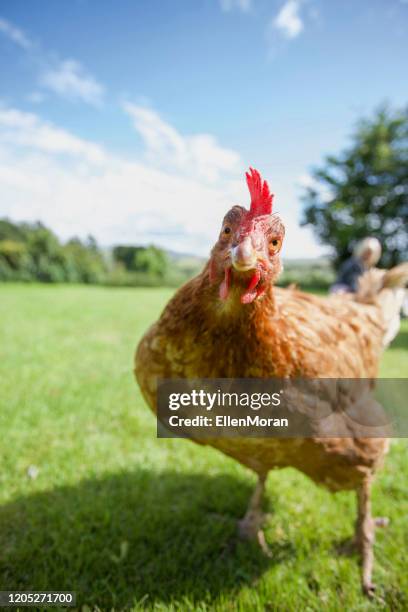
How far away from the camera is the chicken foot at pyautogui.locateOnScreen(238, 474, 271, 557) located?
2.07 m

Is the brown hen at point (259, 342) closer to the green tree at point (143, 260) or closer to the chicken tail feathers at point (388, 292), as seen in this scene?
the chicken tail feathers at point (388, 292)

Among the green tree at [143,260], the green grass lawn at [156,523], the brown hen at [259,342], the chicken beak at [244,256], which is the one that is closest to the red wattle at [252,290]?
the brown hen at [259,342]

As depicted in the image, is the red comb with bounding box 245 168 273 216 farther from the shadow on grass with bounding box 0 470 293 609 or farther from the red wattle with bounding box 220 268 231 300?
the shadow on grass with bounding box 0 470 293 609

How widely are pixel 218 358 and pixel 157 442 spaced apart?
1884 millimetres

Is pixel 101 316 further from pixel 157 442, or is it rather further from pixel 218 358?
pixel 218 358

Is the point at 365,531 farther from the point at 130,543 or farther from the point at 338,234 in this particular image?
the point at 338,234

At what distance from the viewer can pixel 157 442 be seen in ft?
9.73

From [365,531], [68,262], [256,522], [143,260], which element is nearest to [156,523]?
[256,522]

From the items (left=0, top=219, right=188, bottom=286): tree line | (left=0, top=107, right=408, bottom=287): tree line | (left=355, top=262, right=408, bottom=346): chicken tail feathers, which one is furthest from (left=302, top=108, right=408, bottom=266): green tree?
(left=355, top=262, right=408, bottom=346): chicken tail feathers

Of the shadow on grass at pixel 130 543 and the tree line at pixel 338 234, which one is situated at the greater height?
the tree line at pixel 338 234

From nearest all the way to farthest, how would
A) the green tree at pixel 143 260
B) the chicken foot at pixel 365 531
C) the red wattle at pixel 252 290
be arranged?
1. the red wattle at pixel 252 290
2. the chicken foot at pixel 365 531
3. the green tree at pixel 143 260

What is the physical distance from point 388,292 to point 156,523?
248cm

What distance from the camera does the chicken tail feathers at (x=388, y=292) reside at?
2766mm

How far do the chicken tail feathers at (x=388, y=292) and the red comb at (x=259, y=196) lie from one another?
73.4 inches
